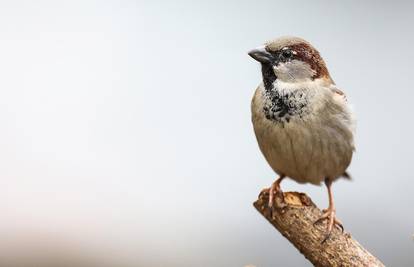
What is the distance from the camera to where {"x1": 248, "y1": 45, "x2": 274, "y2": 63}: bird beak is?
2812 mm

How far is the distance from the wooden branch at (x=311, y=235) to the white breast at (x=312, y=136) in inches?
5.8

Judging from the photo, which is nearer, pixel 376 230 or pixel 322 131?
pixel 322 131

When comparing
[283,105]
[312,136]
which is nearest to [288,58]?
[283,105]

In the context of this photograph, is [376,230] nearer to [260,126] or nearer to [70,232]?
[70,232]

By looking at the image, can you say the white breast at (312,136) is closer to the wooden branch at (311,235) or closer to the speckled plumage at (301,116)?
the speckled plumage at (301,116)

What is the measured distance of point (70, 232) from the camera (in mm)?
5207

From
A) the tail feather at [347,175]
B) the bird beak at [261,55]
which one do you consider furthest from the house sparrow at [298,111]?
the tail feather at [347,175]

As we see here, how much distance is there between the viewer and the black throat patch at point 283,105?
111 inches

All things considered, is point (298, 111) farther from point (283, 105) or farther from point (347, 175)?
point (347, 175)

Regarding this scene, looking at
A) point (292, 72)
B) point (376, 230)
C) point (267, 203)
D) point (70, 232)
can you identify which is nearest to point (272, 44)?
point (292, 72)

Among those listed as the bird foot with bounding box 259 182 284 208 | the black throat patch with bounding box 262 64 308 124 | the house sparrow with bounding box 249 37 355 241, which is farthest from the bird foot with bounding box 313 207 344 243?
the black throat patch with bounding box 262 64 308 124

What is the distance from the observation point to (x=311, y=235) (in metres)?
2.71

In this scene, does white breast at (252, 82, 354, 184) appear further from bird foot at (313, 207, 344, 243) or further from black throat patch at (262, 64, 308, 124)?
bird foot at (313, 207, 344, 243)

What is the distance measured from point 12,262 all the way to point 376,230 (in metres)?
1.97
